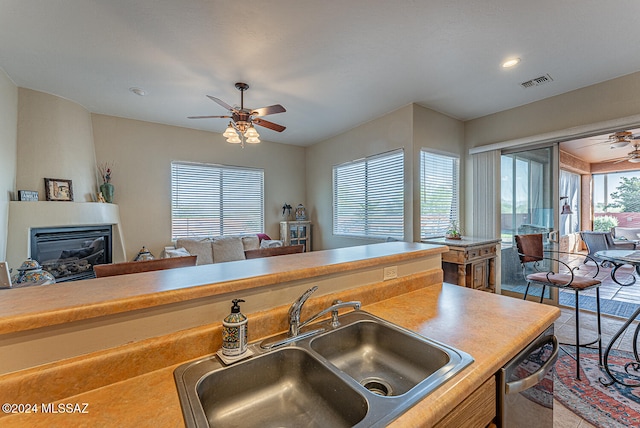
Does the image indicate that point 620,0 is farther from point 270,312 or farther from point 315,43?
point 270,312

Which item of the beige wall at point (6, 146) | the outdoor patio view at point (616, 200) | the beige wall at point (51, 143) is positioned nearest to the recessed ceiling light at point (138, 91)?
the beige wall at point (51, 143)

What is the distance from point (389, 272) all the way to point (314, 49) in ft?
6.82

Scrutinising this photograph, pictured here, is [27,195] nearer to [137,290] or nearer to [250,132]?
[250,132]

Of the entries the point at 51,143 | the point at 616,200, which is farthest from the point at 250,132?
the point at 616,200

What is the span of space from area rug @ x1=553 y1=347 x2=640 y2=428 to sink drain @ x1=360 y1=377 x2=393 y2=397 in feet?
5.66

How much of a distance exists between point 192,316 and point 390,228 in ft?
11.7

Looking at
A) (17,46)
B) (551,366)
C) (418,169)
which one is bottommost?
(551,366)

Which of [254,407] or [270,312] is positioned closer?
[254,407]

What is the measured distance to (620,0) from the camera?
6.04ft

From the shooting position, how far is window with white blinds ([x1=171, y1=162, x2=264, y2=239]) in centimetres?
460

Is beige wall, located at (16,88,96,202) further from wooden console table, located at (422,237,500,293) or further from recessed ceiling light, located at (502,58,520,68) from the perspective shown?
recessed ceiling light, located at (502,58,520,68)

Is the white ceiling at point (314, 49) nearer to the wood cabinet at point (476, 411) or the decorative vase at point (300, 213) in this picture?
the wood cabinet at point (476, 411)

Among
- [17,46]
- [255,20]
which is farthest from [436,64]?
[17,46]

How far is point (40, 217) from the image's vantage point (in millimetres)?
3057
